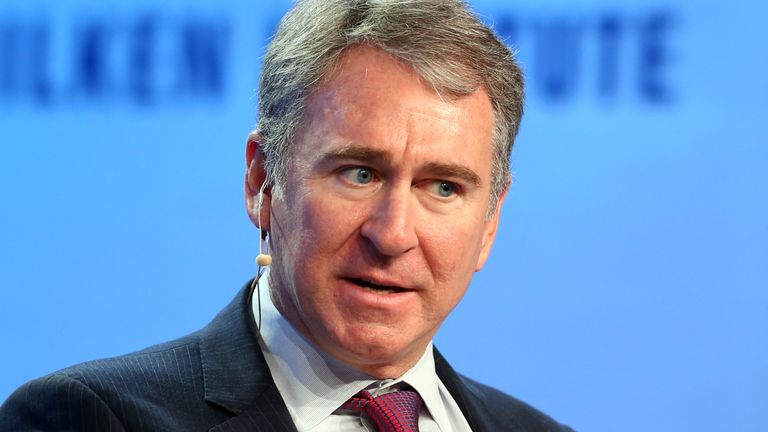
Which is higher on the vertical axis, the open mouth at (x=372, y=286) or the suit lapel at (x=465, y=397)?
the open mouth at (x=372, y=286)

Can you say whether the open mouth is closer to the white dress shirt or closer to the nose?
the nose

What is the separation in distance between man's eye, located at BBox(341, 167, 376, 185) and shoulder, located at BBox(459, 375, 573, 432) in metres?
0.83

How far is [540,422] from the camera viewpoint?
2.99 metres

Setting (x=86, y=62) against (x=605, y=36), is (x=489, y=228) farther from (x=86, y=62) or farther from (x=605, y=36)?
(x=86, y=62)

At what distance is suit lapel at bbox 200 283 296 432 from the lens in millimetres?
2322

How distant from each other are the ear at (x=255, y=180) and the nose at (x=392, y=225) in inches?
12.5

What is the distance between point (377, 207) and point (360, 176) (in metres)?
0.08

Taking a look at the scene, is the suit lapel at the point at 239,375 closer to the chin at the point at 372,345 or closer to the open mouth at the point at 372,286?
the chin at the point at 372,345

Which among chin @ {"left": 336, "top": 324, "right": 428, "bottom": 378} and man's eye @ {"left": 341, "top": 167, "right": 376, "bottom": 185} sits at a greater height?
man's eye @ {"left": 341, "top": 167, "right": 376, "bottom": 185}

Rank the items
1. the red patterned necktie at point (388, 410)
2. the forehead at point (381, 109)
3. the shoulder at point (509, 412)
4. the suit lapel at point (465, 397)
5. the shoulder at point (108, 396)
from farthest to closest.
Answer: the shoulder at point (509, 412)
the suit lapel at point (465, 397)
the red patterned necktie at point (388, 410)
the forehead at point (381, 109)
the shoulder at point (108, 396)

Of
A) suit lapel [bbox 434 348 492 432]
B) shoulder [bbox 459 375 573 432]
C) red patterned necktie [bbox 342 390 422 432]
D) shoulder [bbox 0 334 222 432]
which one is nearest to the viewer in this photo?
shoulder [bbox 0 334 222 432]

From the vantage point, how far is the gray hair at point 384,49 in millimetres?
2361

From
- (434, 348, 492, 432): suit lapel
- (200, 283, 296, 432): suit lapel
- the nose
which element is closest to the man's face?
the nose

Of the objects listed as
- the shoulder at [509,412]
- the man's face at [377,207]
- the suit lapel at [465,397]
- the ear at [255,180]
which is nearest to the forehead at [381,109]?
the man's face at [377,207]
